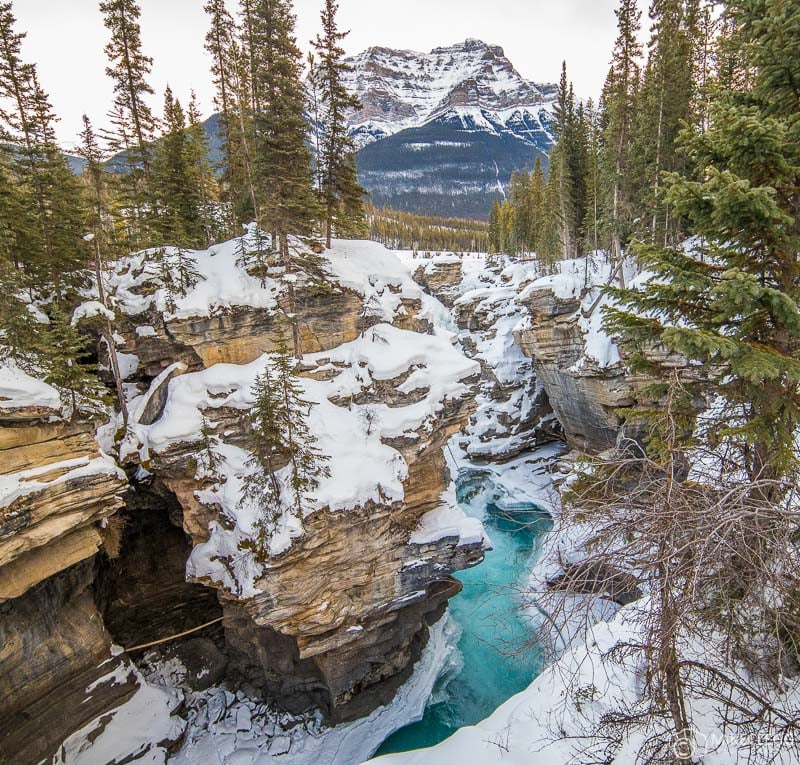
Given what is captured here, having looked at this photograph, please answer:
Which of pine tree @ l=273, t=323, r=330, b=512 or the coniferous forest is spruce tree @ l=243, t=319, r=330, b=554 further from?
the coniferous forest

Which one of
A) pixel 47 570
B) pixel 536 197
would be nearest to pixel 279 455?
pixel 47 570

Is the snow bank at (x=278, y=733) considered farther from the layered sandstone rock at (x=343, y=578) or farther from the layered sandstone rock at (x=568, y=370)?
the layered sandstone rock at (x=568, y=370)

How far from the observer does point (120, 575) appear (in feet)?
52.5

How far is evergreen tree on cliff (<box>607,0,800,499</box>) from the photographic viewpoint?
596cm

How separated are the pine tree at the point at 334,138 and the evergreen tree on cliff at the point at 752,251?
14135 millimetres

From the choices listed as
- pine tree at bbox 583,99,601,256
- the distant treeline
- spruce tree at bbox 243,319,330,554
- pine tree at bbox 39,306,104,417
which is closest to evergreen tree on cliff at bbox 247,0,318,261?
spruce tree at bbox 243,319,330,554

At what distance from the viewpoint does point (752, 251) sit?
7.16 metres

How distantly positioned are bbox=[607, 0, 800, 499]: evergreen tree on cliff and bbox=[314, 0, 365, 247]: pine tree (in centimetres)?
1413

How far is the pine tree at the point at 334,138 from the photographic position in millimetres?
17609

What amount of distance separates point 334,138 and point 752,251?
1643 cm

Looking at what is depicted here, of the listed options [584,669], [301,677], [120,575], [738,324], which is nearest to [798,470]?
[738,324]

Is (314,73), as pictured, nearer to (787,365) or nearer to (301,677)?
(787,365)

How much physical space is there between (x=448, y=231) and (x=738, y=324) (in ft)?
371

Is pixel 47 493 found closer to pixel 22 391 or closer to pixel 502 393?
pixel 22 391
